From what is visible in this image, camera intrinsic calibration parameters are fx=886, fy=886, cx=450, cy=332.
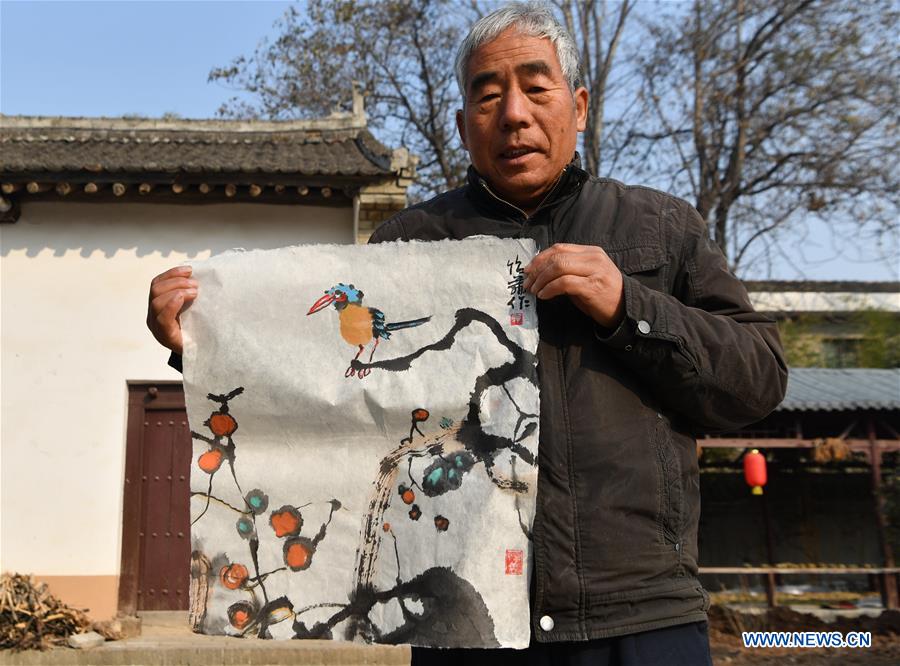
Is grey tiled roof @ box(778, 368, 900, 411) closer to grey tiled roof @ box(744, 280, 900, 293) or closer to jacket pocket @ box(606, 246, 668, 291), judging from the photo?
grey tiled roof @ box(744, 280, 900, 293)

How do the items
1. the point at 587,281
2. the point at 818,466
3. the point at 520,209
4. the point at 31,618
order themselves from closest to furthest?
the point at 587,281, the point at 520,209, the point at 31,618, the point at 818,466

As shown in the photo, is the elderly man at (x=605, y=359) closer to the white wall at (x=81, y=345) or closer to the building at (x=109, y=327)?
the building at (x=109, y=327)

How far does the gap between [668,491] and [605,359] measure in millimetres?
234

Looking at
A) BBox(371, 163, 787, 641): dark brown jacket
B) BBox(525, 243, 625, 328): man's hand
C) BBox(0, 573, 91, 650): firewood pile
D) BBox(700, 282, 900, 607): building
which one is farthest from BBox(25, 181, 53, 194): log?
BBox(525, 243, 625, 328): man's hand

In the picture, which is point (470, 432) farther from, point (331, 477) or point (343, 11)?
point (343, 11)

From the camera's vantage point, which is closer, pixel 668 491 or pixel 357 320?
pixel 668 491

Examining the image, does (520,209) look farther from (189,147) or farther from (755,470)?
(755,470)

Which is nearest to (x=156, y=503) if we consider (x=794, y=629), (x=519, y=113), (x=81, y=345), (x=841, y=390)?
(x=81, y=345)

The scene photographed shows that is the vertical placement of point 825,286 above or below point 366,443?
above

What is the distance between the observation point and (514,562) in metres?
1.41

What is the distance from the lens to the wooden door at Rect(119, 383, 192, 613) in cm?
790

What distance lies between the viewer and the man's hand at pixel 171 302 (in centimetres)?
166

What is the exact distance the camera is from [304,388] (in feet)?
5.24

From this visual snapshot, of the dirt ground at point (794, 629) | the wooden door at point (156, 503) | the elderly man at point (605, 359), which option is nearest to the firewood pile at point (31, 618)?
the wooden door at point (156, 503)
